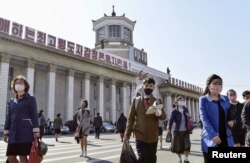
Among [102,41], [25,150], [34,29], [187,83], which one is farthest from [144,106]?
[187,83]

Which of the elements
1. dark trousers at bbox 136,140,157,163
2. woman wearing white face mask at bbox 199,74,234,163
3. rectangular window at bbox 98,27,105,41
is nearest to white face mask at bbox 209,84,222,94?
woman wearing white face mask at bbox 199,74,234,163

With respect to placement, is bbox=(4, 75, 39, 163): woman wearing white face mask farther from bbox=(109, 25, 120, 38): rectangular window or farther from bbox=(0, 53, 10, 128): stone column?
bbox=(109, 25, 120, 38): rectangular window

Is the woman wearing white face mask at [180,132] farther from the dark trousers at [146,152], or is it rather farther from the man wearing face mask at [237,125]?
the dark trousers at [146,152]

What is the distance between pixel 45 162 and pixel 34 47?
25689 millimetres

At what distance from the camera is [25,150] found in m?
5.20

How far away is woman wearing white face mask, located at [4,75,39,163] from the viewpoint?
5184 millimetres

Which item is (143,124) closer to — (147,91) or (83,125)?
(147,91)

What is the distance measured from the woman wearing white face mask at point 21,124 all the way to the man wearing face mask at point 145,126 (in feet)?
5.28

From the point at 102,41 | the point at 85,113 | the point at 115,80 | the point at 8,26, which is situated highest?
the point at 102,41

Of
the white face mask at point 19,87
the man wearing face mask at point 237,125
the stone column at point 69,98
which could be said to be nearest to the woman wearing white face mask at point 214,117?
the white face mask at point 19,87

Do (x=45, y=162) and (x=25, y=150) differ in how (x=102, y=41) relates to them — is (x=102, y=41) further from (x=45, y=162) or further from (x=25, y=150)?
(x=25, y=150)

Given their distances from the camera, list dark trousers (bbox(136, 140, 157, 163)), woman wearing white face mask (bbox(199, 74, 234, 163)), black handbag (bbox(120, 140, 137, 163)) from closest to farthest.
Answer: woman wearing white face mask (bbox(199, 74, 234, 163)), black handbag (bbox(120, 140, 137, 163)), dark trousers (bbox(136, 140, 157, 163))

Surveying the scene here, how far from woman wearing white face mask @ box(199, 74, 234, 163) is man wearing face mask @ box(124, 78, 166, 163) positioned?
3.05ft

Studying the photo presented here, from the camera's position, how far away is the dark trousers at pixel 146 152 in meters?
4.96
